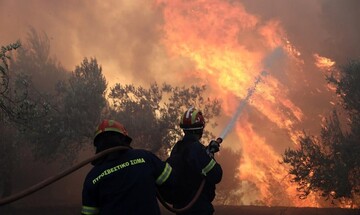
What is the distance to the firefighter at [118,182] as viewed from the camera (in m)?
4.27

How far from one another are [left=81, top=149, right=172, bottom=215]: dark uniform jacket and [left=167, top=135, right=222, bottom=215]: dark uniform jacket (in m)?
1.75

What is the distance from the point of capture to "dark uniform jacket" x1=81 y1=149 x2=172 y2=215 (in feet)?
14.0

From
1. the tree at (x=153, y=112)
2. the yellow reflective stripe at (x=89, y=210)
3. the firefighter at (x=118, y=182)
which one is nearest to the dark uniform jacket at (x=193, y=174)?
the firefighter at (x=118, y=182)

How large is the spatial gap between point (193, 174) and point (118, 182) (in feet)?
7.37

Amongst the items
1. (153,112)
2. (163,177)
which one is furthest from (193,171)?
(153,112)

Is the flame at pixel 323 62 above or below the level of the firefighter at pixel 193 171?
above

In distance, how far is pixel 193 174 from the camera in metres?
6.32

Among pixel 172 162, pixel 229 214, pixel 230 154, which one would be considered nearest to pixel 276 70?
pixel 230 154

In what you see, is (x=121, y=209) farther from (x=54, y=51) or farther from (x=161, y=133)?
(x=54, y=51)

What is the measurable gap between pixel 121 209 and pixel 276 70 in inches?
2120

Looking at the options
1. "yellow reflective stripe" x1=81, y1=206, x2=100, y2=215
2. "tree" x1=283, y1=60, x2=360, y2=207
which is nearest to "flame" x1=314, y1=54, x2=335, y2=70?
"tree" x1=283, y1=60, x2=360, y2=207

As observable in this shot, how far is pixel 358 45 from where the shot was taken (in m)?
48.7

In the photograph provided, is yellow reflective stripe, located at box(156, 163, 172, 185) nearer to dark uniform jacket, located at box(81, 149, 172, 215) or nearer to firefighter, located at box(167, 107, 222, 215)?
dark uniform jacket, located at box(81, 149, 172, 215)

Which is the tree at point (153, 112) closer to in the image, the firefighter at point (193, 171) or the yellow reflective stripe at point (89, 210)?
the firefighter at point (193, 171)
